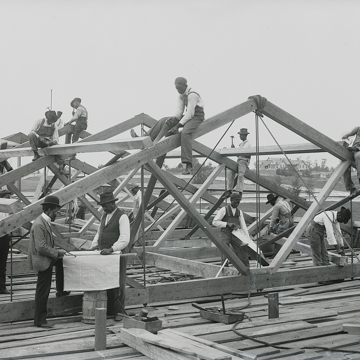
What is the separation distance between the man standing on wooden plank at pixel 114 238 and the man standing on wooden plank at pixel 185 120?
1236 mm

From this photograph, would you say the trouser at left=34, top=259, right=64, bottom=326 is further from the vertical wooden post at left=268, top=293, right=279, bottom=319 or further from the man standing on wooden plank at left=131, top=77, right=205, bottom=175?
the vertical wooden post at left=268, top=293, right=279, bottom=319

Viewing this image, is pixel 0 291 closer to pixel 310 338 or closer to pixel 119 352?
pixel 119 352

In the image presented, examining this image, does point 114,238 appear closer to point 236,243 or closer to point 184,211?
point 236,243

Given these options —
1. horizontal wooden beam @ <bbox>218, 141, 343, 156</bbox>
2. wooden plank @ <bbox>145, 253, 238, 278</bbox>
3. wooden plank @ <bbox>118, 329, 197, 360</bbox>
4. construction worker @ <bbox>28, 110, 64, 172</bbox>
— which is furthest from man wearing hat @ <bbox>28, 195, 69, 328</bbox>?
horizontal wooden beam @ <bbox>218, 141, 343, 156</bbox>

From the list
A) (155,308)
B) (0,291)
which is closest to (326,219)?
(155,308)

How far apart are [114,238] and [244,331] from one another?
6.74 feet

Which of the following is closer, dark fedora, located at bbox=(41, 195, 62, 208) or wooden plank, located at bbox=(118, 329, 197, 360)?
wooden plank, located at bbox=(118, 329, 197, 360)

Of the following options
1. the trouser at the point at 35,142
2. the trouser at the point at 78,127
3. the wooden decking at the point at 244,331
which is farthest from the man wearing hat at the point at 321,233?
the trouser at the point at 78,127

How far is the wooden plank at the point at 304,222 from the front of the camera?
31.9 ft

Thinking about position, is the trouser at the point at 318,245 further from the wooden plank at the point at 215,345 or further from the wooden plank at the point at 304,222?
the wooden plank at the point at 215,345

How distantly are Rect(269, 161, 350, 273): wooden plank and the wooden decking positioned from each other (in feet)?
2.05

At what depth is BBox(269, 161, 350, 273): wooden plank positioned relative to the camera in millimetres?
9727

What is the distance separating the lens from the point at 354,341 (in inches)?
253

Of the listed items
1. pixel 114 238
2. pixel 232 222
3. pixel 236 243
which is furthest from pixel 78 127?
pixel 114 238
